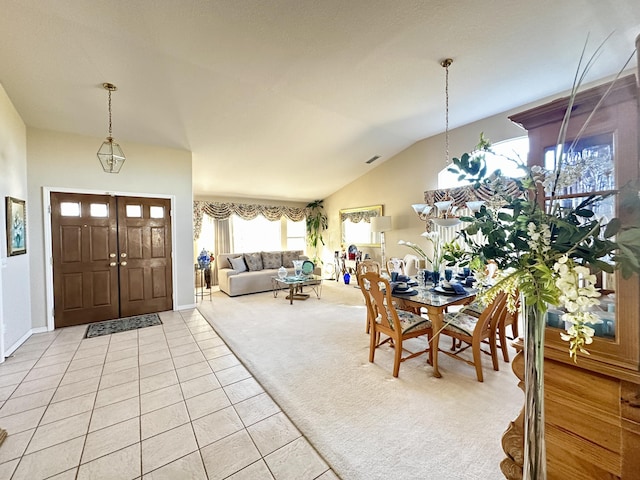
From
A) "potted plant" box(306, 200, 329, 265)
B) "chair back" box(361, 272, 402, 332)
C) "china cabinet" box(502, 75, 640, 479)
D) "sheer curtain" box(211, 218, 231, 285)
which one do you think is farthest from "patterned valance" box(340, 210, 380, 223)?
"china cabinet" box(502, 75, 640, 479)

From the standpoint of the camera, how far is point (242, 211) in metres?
7.70

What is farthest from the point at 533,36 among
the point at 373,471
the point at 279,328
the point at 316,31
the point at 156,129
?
the point at 156,129

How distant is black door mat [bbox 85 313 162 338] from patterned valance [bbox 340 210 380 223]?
519 centimetres

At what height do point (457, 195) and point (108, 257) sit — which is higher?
point (457, 195)

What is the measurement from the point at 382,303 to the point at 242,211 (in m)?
5.96

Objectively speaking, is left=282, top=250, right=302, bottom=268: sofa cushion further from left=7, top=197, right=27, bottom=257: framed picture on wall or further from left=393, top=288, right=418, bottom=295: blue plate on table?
left=7, top=197, right=27, bottom=257: framed picture on wall

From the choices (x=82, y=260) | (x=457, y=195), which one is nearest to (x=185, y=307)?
(x=82, y=260)

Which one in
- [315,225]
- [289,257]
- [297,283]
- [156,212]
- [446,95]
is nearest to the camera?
[446,95]


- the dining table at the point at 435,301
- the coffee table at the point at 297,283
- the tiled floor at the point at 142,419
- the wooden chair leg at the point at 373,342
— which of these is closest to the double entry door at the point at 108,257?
Answer: the tiled floor at the point at 142,419

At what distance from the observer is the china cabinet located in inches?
32.1

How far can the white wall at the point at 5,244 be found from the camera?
9.87ft

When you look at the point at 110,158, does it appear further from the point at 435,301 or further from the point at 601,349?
the point at 601,349

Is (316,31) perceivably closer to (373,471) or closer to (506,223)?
(506,223)

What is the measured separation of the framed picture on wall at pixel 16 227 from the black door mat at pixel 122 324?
1345 mm
